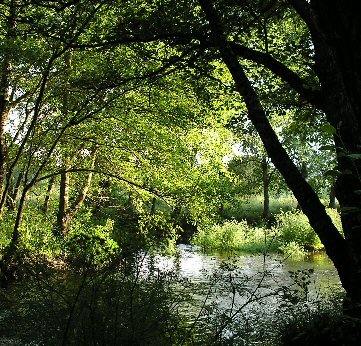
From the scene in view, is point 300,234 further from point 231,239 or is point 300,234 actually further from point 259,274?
point 259,274

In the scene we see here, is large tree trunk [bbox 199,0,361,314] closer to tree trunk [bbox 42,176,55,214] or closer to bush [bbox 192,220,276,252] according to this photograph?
tree trunk [bbox 42,176,55,214]

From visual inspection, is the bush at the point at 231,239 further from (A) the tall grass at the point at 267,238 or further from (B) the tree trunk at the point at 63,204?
(B) the tree trunk at the point at 63,204

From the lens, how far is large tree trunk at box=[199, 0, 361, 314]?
178 inches

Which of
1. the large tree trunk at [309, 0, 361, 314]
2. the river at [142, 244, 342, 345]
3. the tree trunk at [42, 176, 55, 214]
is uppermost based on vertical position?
the tree trunk at [42, 176, 55, 214]

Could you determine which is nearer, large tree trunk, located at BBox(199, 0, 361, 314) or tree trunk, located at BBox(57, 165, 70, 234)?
large tree trunk, located at BBox(199, 0, 361, 314)

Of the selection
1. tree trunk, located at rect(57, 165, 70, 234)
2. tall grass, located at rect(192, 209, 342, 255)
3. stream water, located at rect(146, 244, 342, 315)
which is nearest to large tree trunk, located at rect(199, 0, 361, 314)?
stream water, located at rect(146, 244, 342, 315)

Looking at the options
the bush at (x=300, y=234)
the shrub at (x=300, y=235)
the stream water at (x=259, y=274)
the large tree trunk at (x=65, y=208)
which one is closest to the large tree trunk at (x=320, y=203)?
the stream water at (x=259, y=274)

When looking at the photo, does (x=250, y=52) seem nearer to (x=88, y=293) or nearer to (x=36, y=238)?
(x=88, y=293)

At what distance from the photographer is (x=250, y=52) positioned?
6598 mm

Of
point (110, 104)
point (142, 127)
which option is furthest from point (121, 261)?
point (142, 127)

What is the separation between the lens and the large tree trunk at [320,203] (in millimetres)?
4527

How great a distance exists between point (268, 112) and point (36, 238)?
717cm

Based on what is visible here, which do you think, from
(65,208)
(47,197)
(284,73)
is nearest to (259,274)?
(65,208)

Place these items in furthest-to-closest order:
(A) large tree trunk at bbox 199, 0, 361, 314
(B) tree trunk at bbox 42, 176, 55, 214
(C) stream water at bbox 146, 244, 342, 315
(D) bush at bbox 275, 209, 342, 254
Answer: (D) bush at bbox 275, 209, 342, 254 → (B) tree trunk at bbox 42, 176, 55, 214 → (C) stream water at bbox 146, 244, 342, 315 → (A) large tree trunk at bbox 199, 0, 361, 314
